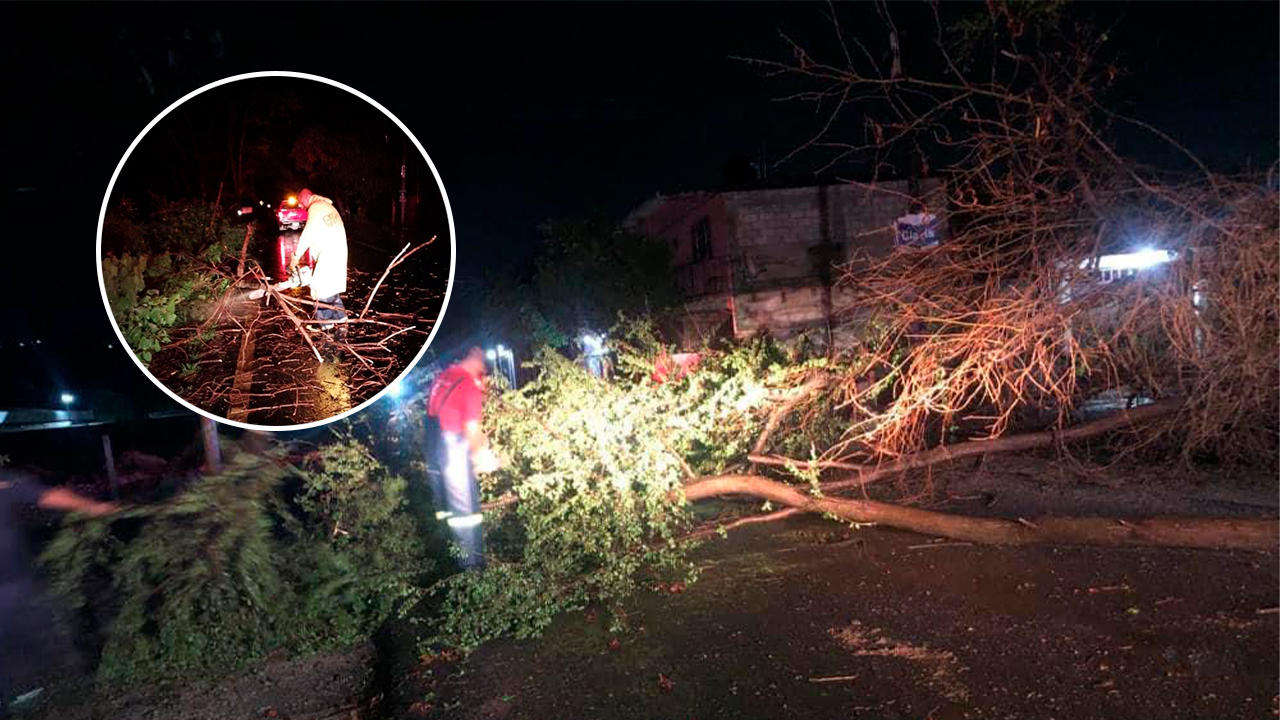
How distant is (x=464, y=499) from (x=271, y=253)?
4403 mm

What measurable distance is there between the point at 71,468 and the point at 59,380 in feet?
32.6

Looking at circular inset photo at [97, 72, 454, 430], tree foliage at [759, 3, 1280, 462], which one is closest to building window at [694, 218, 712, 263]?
tree foliage at [759, 3, 1280, 462]

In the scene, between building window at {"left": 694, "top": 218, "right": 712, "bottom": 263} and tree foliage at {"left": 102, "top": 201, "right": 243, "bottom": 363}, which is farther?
building window at {"left": 694, "top": 218, "right": 712, "bottom": 263}

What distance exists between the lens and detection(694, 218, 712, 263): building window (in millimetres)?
23219

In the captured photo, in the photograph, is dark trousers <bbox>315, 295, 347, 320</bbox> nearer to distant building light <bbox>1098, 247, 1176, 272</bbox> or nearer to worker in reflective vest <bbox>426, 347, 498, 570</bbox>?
worker in reflective vest <bbox>426, 347, 498, 570</bbox>

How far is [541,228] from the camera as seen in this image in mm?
19859

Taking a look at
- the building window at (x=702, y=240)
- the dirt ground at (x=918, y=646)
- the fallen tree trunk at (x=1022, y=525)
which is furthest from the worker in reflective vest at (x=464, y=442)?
the building window at (x=702, y=240)

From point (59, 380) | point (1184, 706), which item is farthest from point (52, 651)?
point (1184, 706)

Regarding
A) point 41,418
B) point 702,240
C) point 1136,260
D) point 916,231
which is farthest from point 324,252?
point 702,240

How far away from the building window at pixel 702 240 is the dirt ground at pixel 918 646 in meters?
17.1

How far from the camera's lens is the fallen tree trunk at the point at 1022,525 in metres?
5.89

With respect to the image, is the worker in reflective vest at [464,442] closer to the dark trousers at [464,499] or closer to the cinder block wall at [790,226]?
the dark trousers at [464,499]

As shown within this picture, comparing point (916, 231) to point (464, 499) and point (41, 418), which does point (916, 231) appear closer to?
point (464, 499)

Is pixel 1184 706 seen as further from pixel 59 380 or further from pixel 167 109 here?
pixel 59 380
